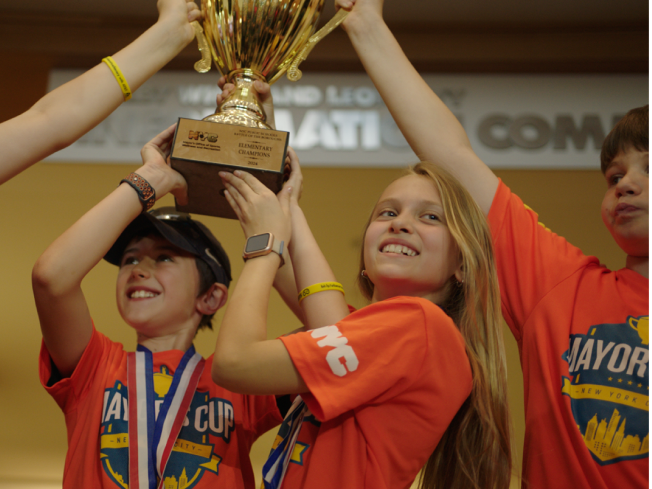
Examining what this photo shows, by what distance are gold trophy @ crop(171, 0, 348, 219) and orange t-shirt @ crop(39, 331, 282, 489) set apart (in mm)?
391

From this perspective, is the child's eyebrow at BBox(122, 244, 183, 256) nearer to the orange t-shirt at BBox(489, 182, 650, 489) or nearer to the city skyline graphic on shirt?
the orange t-shirt at BBox(489, 182, 650, 489)

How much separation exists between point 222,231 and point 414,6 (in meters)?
1.41

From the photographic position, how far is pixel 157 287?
1.40 m

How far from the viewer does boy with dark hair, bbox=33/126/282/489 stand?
1158mm

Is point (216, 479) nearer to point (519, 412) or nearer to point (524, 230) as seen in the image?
point (524, 230)

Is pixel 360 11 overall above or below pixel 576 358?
above

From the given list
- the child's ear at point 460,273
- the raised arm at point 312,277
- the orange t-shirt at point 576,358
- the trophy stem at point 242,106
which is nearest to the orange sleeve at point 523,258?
the orange t-shirt at point 576,358

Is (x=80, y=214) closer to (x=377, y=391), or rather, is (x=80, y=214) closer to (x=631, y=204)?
(x=377, y=391)

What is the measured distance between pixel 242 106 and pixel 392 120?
1.60 metres

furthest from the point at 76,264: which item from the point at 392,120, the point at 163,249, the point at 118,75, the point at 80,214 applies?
the point at 392,120

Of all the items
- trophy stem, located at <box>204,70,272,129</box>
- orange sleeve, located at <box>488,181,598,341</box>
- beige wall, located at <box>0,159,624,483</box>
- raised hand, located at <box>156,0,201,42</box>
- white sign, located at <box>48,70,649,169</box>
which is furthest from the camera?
white sign, located at <box>48,70,649,169</box>

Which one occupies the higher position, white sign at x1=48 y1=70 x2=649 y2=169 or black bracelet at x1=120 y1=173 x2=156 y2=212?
white sign at x1=48 y1=70 x2=649 y2=169

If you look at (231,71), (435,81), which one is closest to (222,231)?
(435,81)

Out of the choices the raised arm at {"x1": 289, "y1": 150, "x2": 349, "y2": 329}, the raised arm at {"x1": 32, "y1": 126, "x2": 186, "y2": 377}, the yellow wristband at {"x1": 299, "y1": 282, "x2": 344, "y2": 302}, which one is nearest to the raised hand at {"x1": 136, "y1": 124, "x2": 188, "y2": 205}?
the raised arm at {"x1": 32, "y1": 126, "x2": 186, "y2": 377}
